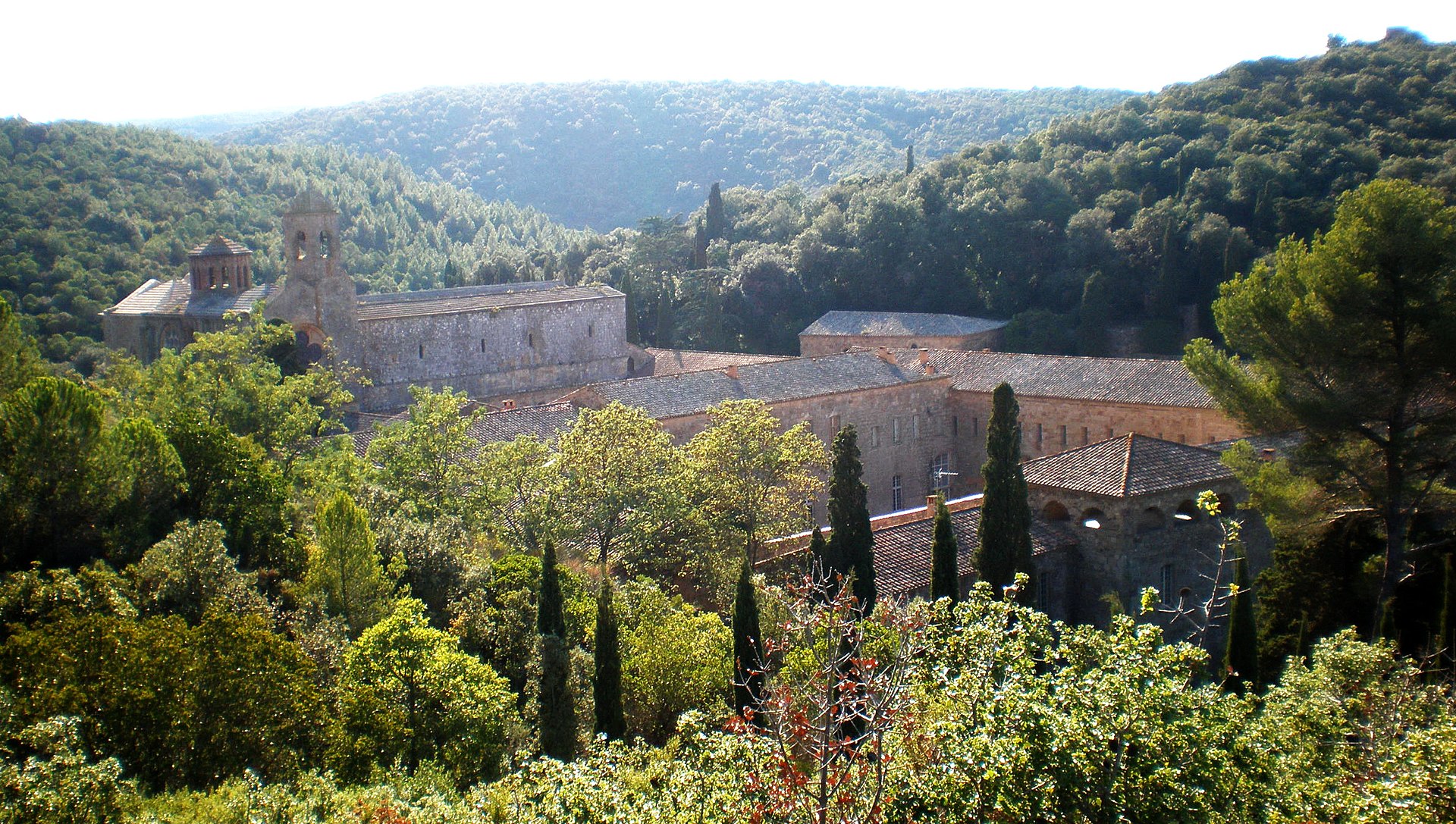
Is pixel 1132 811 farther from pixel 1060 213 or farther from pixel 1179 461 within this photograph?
pixel 1060 213

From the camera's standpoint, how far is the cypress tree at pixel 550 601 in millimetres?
15898

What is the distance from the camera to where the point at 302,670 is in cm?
1367

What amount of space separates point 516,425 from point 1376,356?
18.5 metres

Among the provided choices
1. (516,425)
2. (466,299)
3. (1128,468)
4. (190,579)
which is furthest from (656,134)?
(190,579)

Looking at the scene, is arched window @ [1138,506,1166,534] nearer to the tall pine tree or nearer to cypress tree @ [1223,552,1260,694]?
cypress tree @ [1223,552,1260,694]

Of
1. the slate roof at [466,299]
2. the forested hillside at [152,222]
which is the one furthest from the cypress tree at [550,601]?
the forested hillside at [152,222]

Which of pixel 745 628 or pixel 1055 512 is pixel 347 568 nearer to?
pixel 745 628

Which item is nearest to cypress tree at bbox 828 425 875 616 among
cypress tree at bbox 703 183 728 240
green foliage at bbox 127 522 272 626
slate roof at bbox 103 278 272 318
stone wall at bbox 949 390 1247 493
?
green foliage at bbox 127 522 272 626

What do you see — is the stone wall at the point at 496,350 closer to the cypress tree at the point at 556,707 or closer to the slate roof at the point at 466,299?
the slate roof at the point at 466,299

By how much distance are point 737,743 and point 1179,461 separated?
51.4 feet

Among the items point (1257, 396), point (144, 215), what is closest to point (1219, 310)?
point (1257, 396)

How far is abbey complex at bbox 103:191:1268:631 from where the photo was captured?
A: 73.8ft

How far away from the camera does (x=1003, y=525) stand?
20.6m

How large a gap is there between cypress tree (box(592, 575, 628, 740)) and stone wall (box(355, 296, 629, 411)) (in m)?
27.1
